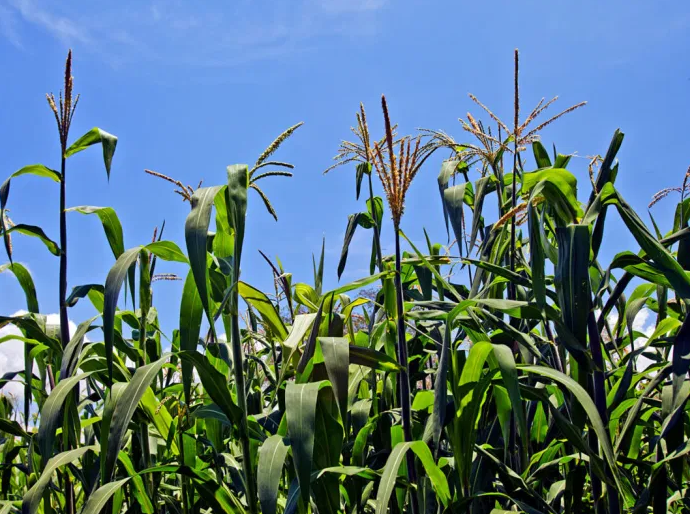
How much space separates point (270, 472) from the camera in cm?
111

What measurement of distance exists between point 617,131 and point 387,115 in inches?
22.7

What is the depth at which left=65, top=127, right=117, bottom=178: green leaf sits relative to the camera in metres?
1.71

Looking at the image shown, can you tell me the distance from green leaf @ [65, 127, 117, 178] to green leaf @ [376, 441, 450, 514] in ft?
3.64

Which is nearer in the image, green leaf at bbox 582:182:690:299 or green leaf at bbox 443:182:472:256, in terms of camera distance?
green leaf at bbox 582:182:690:299

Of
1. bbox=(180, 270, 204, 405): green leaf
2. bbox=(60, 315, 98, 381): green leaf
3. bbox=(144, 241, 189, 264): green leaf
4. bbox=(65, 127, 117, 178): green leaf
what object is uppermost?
bbox=(65, 127, 117, 178): green leaf

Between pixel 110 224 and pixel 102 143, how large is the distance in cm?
26

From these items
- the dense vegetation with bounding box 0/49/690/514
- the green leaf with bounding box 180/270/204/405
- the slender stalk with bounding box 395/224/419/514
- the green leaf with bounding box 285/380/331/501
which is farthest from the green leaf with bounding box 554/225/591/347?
the green leaf with bounding box 180/270/204/405

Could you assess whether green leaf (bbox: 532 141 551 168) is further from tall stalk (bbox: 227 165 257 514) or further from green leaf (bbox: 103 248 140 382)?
green leaf (bbox: 103 248 140 382)

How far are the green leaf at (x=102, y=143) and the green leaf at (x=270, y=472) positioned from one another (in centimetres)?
95

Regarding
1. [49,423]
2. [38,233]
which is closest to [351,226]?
[38,233]

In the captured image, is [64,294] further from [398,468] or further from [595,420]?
[595,420]

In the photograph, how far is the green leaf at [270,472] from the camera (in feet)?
3.56

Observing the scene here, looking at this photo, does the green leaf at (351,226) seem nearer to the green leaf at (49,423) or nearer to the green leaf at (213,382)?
the green leaf at (213,382)

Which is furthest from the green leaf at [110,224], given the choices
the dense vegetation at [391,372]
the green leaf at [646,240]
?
the green leaf at [646,240]
